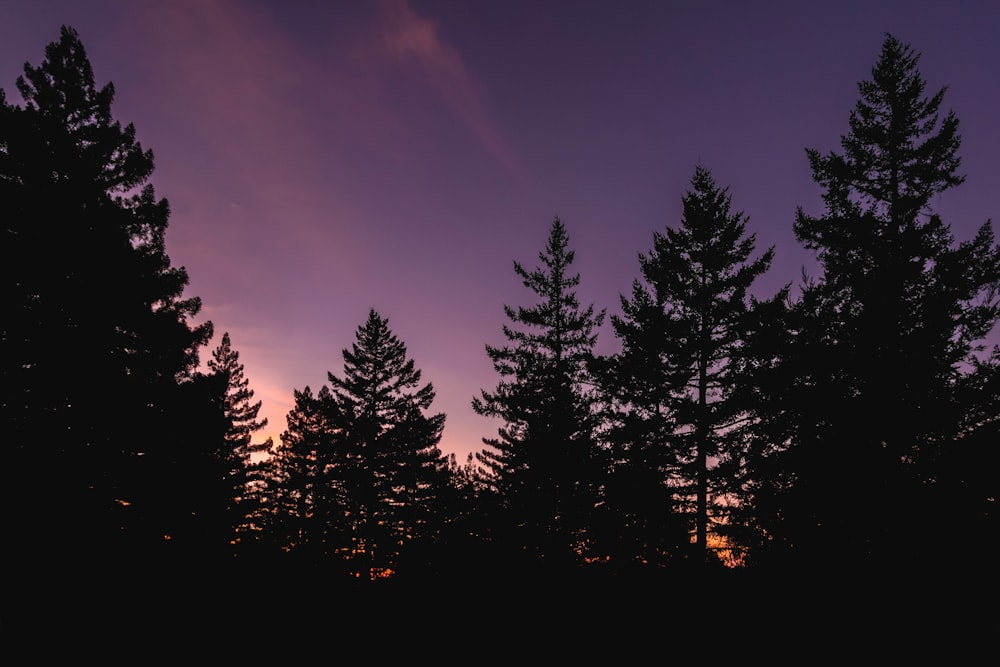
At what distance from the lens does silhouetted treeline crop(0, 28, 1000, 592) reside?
314 inches

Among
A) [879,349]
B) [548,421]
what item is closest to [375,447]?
[548,421]

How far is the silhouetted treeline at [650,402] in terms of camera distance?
7984mm

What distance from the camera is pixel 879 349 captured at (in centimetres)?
1116

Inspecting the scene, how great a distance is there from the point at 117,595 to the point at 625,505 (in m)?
14.5

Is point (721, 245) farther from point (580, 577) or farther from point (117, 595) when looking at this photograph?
point (117, 595)

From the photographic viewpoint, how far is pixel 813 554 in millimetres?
9875

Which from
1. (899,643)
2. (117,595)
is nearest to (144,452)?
(117,595)

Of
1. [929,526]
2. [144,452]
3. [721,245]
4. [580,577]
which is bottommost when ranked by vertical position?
[580,577]

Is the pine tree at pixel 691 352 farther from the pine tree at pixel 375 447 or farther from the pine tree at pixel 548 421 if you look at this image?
the pine tree at pixel 375 447

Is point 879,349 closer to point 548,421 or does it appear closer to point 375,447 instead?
point 548,421

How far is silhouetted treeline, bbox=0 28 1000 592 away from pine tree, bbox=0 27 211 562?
0.05m

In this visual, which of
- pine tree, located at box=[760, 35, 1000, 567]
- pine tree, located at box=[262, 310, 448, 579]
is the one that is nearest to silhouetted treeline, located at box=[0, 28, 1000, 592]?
pine tree, located at box=[760, 35, 1000, 567]

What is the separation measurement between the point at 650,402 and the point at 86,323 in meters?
17.4

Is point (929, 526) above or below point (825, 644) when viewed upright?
above
